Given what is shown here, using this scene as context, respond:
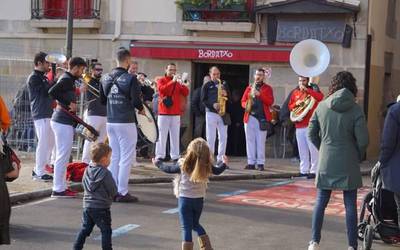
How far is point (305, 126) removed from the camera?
1288cm

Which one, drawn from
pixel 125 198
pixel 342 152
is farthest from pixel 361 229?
pixel 125 198

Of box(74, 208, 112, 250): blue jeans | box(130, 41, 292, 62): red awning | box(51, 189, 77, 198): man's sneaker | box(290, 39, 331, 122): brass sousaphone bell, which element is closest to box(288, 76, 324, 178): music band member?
box(290, 39, 331, 122): brass sousaphone bell

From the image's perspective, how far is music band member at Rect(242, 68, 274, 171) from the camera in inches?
528

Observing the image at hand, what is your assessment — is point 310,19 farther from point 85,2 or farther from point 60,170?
point 60,170

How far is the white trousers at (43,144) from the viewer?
36.4 ft

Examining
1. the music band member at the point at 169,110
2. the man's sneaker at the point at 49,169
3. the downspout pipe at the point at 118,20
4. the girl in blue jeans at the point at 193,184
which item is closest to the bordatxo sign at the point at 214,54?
the downspout pipe at the point at 118,20

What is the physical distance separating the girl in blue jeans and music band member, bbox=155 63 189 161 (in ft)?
22.7

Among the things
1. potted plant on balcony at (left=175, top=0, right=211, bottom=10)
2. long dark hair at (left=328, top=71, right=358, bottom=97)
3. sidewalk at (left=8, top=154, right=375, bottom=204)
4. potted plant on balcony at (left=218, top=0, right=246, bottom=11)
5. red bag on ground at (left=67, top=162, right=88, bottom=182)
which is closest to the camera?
long dark hair at (left=328, top=71, right=358, bottom=97)

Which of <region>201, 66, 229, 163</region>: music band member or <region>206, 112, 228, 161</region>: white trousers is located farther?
<region>206, 112, 228, 161</region>: white trousers

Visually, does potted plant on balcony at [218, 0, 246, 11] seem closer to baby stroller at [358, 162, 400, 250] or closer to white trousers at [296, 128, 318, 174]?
white trousers at [296, 128, 318, 174]

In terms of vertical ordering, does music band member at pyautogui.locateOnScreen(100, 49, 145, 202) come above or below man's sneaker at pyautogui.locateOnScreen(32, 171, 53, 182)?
above

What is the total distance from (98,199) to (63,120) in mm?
3752

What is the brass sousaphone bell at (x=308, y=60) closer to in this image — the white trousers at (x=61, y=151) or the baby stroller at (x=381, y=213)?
the white trousers at (x=61, y=151)

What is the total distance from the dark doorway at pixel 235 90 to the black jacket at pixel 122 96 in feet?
24.1
